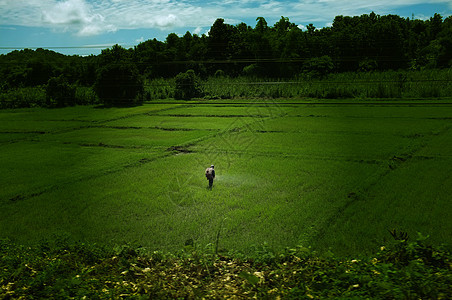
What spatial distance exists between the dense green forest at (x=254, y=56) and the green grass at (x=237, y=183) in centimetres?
983

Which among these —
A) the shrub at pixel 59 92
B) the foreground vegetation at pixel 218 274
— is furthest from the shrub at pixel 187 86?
the foreground vegetation at pixel 218 274

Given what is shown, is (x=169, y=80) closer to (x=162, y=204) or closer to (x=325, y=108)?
(x=325, y=108)

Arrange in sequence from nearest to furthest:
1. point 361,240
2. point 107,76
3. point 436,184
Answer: point 361,240
point 436,184
point 107,76

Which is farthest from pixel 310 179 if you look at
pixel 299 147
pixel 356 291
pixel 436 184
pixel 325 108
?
pixel 325 108

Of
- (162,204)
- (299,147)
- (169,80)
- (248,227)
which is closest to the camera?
(248,227)

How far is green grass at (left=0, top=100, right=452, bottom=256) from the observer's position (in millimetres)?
6355

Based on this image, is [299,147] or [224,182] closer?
[224,182]

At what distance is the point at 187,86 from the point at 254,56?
7.46m

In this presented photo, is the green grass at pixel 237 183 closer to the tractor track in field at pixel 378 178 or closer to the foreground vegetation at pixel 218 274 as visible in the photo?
the tractor track in field at pixel 378 178

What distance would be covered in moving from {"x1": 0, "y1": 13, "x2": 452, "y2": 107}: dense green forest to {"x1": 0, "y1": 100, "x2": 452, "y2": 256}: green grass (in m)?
9.83

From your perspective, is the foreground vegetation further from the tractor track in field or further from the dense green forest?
the dense green forest

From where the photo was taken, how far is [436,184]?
8344mm

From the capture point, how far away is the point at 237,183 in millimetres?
8977

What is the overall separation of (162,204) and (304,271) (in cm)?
413
